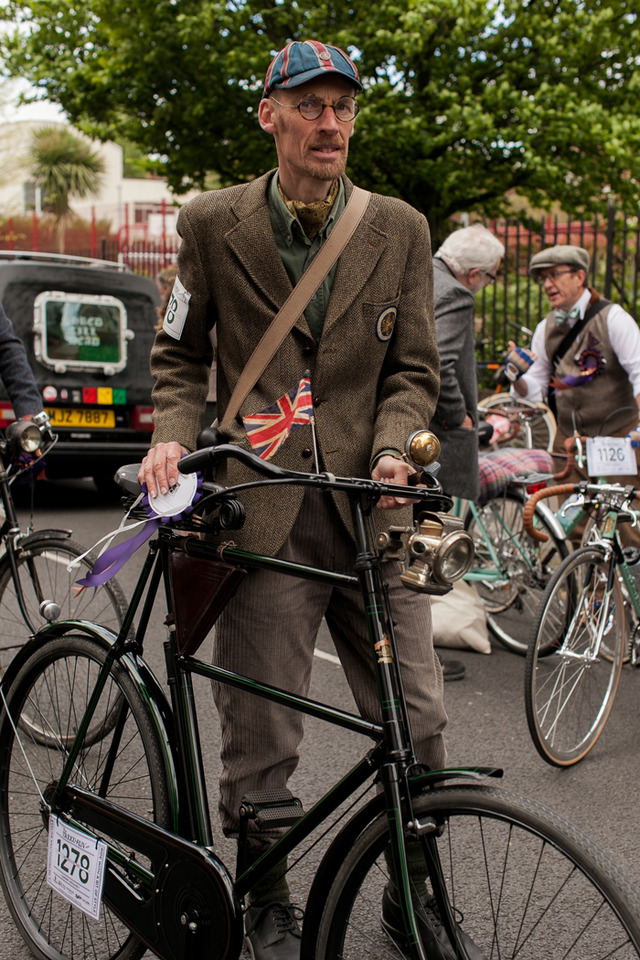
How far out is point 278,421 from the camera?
2223mm

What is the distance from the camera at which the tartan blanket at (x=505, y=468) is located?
19.4 ft

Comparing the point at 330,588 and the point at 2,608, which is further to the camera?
the point at 2,608

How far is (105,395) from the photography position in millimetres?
9562

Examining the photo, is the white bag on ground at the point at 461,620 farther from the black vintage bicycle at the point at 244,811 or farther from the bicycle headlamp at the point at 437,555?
the bicycle headlamp at the point at 437,555

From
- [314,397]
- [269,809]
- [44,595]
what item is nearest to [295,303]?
[314,397]

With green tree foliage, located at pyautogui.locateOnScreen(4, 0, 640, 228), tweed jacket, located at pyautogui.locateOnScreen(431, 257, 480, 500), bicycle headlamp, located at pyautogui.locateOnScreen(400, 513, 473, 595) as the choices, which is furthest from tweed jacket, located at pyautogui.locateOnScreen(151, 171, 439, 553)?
green tree foliage, located at pyautogui.locateOnScreen(4, 0, 640, 228)

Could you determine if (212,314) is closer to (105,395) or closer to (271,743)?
(271,743)

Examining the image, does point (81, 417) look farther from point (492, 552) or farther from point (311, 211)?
point (311, 211)

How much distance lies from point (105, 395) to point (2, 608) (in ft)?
18.2

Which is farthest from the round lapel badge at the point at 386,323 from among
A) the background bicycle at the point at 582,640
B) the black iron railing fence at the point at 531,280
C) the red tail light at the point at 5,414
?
the red tail light at the point at 5,414

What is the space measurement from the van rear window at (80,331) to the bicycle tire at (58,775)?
22.6 ft

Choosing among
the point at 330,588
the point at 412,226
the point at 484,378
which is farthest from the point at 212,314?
the point at 484,378

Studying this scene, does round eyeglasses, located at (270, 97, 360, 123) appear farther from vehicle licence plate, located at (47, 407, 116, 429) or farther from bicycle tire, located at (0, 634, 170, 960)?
vehicle licence plate, located at (47, 407, 116, 429)

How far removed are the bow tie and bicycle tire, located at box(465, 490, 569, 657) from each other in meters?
0.98
